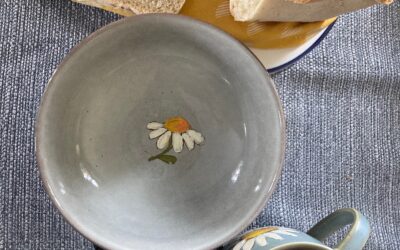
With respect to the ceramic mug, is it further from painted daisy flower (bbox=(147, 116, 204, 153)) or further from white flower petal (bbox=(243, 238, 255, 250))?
painted daisy flower (bbox=(147, 116, 204, 153))

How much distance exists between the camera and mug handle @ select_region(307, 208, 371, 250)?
1.92ft

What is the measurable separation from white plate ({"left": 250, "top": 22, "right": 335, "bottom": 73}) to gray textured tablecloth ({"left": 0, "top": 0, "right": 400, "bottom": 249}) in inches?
2.7

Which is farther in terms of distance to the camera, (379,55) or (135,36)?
(379,55)

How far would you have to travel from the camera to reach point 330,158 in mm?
733

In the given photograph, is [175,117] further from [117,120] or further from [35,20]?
[35,20]

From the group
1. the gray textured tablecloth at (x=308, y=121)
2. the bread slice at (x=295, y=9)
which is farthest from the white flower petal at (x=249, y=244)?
the bread slice at (x=295, y=9)

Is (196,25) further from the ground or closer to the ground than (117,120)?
further from the ground

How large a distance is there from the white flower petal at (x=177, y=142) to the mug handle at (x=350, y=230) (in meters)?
0.16

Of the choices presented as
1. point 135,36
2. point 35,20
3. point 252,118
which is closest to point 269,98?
point 252,118

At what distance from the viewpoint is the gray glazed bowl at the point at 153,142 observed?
0.59m

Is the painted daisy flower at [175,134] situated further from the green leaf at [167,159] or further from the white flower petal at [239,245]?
the white flower petal at [239,245]

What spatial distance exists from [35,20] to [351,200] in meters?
0.41

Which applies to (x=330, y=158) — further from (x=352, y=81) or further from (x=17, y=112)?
(x=17, y=112)

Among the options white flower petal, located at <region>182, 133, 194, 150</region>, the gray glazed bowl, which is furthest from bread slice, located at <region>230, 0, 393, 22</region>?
white flower petal, located at <region>182, 133, 194, 150</region>
